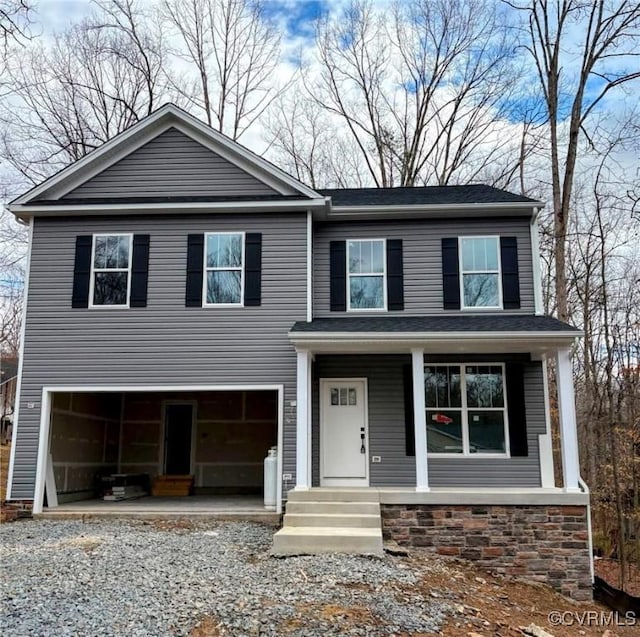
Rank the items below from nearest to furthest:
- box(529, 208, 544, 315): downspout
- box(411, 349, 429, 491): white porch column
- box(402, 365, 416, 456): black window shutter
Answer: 1. box(411, 349, 429, 491): white porch column
2. box(402, 365, 416, 456): black window shutter
3. box(529, 208, 544, 315): downspout

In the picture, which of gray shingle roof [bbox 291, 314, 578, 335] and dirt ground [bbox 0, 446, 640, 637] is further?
gray shingle roof [bbox 291, 314, 578, 335]

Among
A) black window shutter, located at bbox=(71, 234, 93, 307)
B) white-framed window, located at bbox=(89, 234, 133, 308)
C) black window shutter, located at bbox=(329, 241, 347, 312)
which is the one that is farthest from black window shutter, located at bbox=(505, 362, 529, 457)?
black window shutter, located at bbox=(71, 234, 93, 307)

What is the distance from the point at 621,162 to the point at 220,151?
9.60 m

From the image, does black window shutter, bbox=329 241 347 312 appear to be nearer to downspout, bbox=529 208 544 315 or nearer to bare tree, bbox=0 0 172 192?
downspout, bbox=529 208 544 315

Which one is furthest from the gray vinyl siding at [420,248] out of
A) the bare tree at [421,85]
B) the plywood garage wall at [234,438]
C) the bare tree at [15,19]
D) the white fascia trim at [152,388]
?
the bare tree at [421,85]

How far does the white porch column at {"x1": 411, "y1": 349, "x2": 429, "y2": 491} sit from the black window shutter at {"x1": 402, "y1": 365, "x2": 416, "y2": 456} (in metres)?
1.06

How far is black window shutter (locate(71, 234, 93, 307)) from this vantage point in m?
10.4

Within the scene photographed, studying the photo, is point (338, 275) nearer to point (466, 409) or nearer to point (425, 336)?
point (425, 336)

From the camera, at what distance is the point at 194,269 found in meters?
10.4

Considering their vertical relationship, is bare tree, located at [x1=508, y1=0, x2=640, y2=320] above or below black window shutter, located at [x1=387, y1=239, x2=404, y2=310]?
above

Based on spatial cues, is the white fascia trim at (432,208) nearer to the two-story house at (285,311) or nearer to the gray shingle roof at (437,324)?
the two-story house at (285,311)

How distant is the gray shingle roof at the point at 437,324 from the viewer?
927 cm

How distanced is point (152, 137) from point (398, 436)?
7006 mm

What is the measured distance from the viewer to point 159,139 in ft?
36.0
